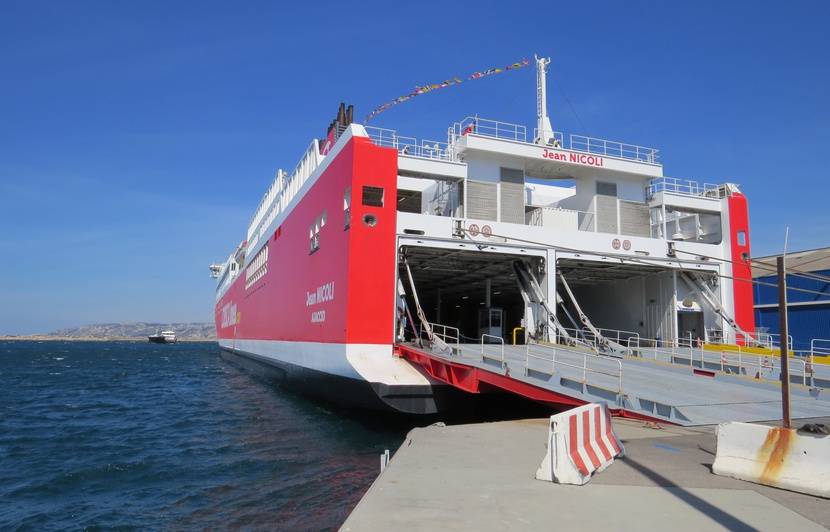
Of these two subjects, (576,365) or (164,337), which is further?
(164,337)

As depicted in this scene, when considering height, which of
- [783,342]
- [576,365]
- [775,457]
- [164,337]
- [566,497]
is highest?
[783,342]

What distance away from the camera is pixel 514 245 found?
698 inches

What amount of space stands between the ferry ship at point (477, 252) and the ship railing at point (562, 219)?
0.18ft

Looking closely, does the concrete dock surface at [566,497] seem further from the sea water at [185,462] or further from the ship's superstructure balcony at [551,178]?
the ship's superstructure balcony at [551,178]

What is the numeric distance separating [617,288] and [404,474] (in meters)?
20.7

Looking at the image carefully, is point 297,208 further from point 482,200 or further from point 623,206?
point 623,206

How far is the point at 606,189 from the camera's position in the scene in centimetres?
2083

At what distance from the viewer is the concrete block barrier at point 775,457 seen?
591 centimetres

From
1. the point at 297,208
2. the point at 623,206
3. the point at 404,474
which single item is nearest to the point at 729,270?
the point at 623,206

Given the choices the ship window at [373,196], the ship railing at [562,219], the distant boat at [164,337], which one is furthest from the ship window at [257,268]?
the distant boat at [164,337]

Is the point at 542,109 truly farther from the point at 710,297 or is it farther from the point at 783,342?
the point at 783,342

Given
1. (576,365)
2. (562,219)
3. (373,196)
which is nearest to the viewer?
(576,365)

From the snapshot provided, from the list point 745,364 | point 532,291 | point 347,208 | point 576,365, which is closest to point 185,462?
point 347,208

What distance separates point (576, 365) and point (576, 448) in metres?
6.75
